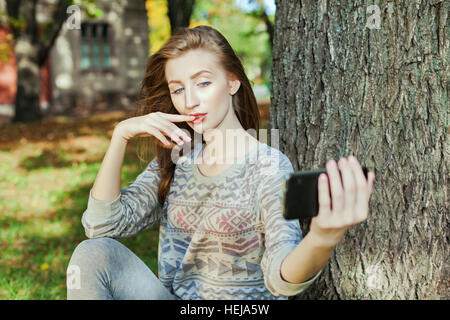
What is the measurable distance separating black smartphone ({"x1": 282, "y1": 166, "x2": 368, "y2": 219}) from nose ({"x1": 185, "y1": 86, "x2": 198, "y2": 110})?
794 mm

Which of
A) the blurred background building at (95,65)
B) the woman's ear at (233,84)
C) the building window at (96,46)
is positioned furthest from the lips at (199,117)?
the building window at (96,46)

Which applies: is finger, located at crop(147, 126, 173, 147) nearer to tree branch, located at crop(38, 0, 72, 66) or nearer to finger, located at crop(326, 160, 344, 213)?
finger, located at crop(326, 160, 344, 213)

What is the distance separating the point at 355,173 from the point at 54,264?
10.1ft

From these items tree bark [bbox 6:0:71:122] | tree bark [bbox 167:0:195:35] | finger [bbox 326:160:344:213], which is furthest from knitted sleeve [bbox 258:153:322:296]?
tree bark [bbox 6:0:71:122]

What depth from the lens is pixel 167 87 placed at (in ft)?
7.42

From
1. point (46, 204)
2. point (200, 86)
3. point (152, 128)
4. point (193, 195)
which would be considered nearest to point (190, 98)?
point (200, 86)

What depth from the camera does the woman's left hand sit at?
1354 millimetres

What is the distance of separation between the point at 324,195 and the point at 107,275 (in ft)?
3.20

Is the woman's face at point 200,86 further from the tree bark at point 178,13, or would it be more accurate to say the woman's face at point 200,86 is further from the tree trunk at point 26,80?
the tree trunk at point 26,80

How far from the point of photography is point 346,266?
7.54ft

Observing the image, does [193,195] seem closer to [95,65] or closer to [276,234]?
[276,234]

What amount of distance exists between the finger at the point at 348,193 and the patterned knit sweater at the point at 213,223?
47cm

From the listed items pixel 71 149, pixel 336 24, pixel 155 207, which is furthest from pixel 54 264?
pixel 71 149

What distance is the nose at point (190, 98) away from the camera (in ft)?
6.63
